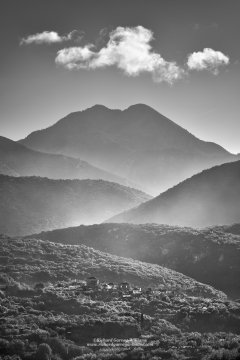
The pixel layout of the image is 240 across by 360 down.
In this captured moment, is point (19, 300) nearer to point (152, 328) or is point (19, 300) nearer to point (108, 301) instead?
point (108, 301)

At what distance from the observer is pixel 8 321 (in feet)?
116

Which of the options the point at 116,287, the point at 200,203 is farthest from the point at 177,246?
the point at 200,203

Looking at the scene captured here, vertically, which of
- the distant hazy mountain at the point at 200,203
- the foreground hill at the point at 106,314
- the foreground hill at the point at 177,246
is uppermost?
the distant hazy mountain at the point at 200,203

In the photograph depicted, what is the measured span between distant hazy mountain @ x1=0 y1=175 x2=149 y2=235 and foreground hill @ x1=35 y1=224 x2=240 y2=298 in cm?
4557

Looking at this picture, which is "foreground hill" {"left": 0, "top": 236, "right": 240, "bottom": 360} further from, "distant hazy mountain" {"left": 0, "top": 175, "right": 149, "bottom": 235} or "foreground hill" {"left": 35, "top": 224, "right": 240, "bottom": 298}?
"distant hazy mountain" {"left": 0, "top": 175, "right": 149, "bottom": 235}

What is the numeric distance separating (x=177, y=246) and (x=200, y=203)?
54.3 meters

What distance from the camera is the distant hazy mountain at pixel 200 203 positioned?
128625mm

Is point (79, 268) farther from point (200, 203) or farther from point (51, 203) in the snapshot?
point (51, 203)

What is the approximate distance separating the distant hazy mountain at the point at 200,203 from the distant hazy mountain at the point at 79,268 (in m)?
59.2

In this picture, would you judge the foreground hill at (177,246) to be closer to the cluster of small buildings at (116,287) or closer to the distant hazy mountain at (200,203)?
the cluster of small buildings at (116,287)

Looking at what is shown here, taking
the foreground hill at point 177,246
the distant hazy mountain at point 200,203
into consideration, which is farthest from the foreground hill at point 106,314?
the distant hazy mountain at point 200,203

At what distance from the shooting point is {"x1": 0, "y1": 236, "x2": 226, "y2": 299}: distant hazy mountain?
5969cm

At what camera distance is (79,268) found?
214ft

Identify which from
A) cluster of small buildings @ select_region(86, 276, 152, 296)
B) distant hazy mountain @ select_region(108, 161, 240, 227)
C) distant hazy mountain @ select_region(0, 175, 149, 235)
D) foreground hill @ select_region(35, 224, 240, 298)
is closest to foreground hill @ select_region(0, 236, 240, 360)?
cluster of small buildings @ select_region(86, 276, 152, 296)
